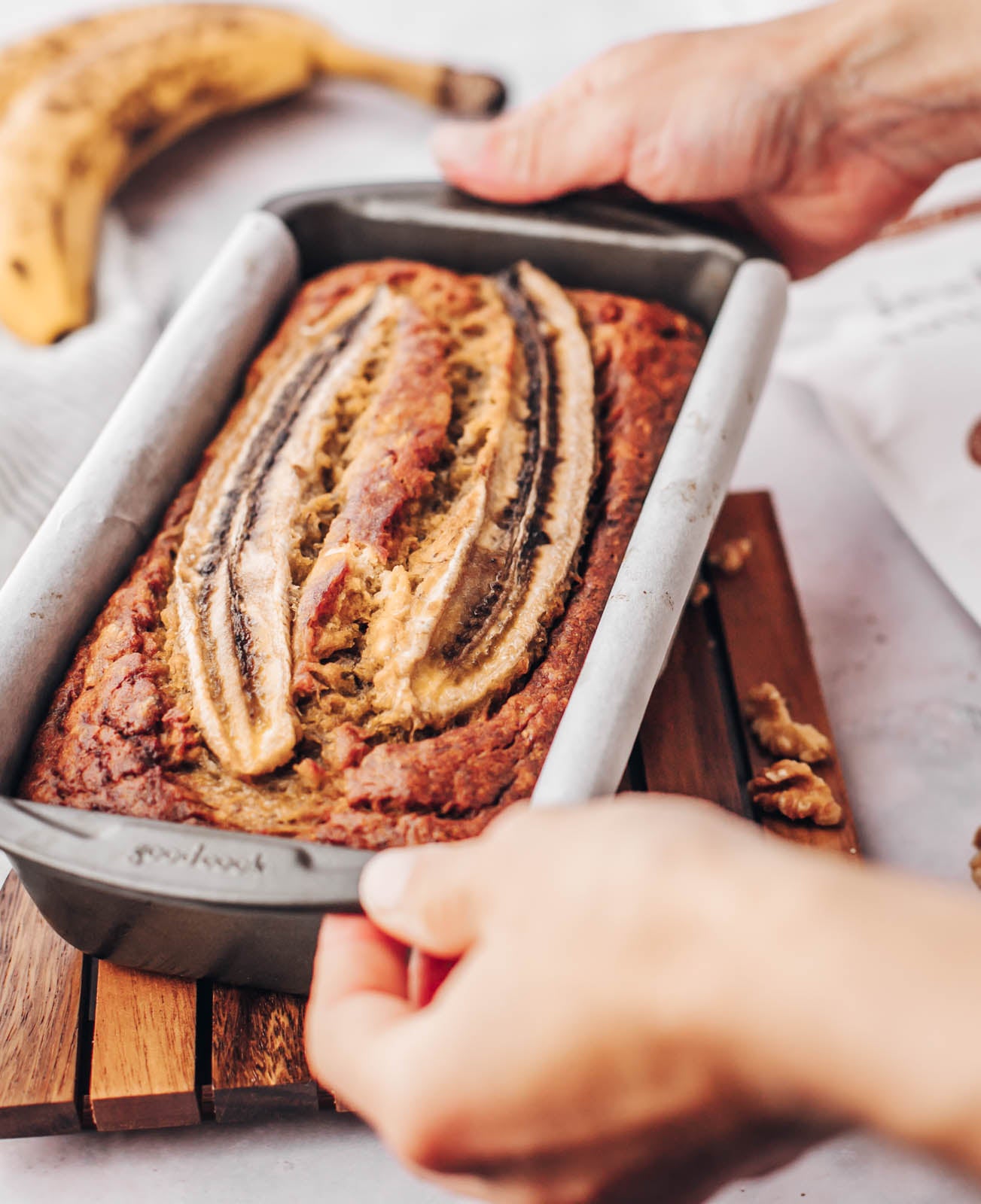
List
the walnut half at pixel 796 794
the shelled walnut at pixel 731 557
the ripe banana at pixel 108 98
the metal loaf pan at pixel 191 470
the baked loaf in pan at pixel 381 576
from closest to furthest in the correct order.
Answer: the metal loaf pan at pixel 191 470 < the baked loaf in pan at pixel 381 576 < the walnut half at pixel 796 794 < the shelled walnut at pixel 731 557 < the ripe banana at pixel 108 98

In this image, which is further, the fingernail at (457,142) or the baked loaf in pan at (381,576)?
the fingernail at (457,142)

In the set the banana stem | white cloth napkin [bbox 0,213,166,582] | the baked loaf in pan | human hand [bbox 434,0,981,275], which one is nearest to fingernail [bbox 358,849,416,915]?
the baked loaf in pan

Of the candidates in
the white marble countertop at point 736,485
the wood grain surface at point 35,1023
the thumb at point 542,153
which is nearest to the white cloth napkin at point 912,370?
the white marble countertop at point 736,485

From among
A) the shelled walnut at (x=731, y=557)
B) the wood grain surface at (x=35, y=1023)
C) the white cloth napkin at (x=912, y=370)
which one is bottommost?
the wood grain surface at (x=35, y=1023)

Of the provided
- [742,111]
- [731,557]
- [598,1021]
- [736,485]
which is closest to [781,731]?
[731,557]

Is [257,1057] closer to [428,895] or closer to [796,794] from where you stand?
[428,895]

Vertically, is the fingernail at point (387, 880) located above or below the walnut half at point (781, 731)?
above

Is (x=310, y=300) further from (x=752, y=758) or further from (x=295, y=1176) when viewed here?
(x=295, y=1176)

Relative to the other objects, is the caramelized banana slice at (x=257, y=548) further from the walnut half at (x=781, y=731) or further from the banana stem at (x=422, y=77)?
the banana stem at (x=422, y=77)
